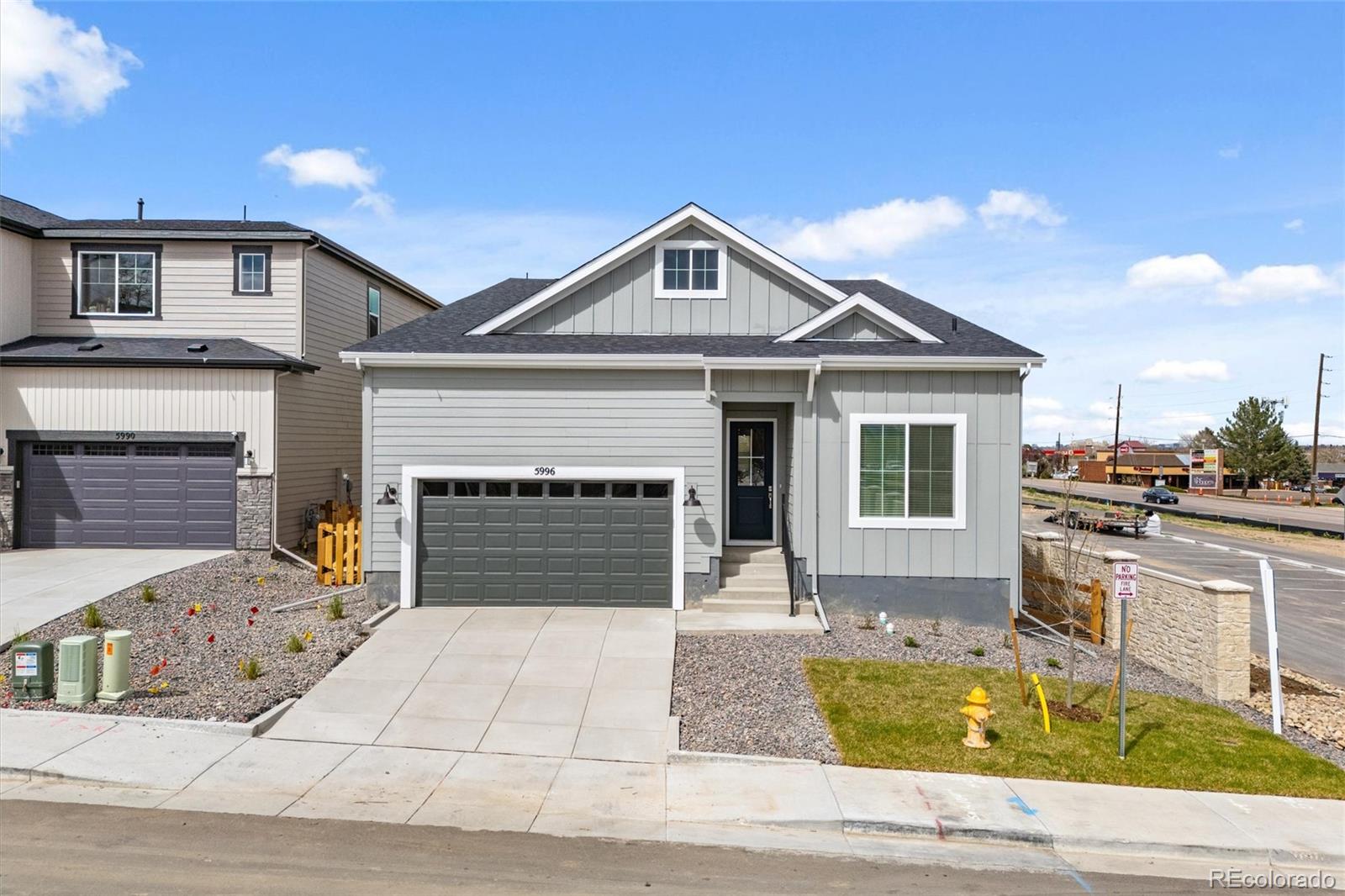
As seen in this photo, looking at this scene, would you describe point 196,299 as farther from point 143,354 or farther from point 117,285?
point 143,354

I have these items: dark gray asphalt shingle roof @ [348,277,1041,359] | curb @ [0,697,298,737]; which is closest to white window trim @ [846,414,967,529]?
dark gray asphalt shingle roof @ [348,277,1041,359]

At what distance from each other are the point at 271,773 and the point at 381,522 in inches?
257

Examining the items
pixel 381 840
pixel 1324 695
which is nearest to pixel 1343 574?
pixel 1324 695

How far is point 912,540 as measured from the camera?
45.2ft

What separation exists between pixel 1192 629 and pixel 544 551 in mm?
9942

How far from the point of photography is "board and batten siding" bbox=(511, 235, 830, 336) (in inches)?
594

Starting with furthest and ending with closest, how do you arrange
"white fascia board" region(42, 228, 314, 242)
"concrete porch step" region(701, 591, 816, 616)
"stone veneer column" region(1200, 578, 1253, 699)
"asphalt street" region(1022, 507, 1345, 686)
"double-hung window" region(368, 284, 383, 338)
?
"double-hung window" region(368, 284, 383, 338) < "white fascia board" region(42, 228, 314, 242) < "asphalt street" region(1022, 507, 1345, 686) < "concrete porch step" region(701, 591, 816, 616) < "stone veneer column" region(1200, 578, 1253, 699)

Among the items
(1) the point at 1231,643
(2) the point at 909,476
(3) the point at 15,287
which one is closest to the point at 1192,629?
(1) the point at 1231,643

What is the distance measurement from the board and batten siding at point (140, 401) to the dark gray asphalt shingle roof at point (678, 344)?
14.3 feet

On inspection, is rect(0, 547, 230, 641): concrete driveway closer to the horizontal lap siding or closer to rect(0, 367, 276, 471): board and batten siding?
rect(0, 367, 276, 471): board and batten siding

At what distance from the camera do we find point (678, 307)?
15195 mm

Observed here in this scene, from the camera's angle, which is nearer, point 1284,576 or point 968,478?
point 968,478

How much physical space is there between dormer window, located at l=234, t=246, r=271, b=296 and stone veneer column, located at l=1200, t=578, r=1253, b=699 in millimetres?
19132

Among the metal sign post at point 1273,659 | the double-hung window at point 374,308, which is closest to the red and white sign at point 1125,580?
the metal sign post at point 1273,659
